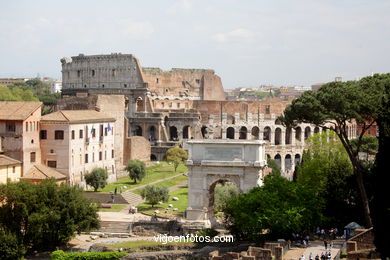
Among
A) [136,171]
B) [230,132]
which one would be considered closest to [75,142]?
[136,171]

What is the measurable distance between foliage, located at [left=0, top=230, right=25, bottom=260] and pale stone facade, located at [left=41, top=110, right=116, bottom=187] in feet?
51.4

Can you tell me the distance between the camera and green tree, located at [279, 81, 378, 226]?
37.9 meters

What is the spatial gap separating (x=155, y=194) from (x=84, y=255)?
43.3 feet

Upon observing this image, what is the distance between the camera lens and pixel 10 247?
121ft

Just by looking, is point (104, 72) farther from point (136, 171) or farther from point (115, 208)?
point (115, 208)

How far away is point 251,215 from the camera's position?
36969mm

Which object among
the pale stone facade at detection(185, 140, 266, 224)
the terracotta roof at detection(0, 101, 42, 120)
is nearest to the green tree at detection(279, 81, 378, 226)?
the pale stone facade at detection(185, 140, 266, 224)

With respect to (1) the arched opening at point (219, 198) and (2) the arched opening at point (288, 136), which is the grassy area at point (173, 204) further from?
(2) the arched opening at point (288, 136)

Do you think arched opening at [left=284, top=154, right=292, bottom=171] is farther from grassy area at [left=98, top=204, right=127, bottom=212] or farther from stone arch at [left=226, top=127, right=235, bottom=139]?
grassy area at [left=98, top=204, right=127, bottom=212]

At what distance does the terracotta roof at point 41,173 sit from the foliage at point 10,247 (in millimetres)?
10086

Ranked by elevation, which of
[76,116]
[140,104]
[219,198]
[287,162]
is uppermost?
[140,104]

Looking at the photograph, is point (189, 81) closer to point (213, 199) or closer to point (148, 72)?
point (148, 72)

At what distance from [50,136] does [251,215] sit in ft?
70.1

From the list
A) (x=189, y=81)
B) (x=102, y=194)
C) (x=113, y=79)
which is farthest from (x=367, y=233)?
(x=189, y=81)
